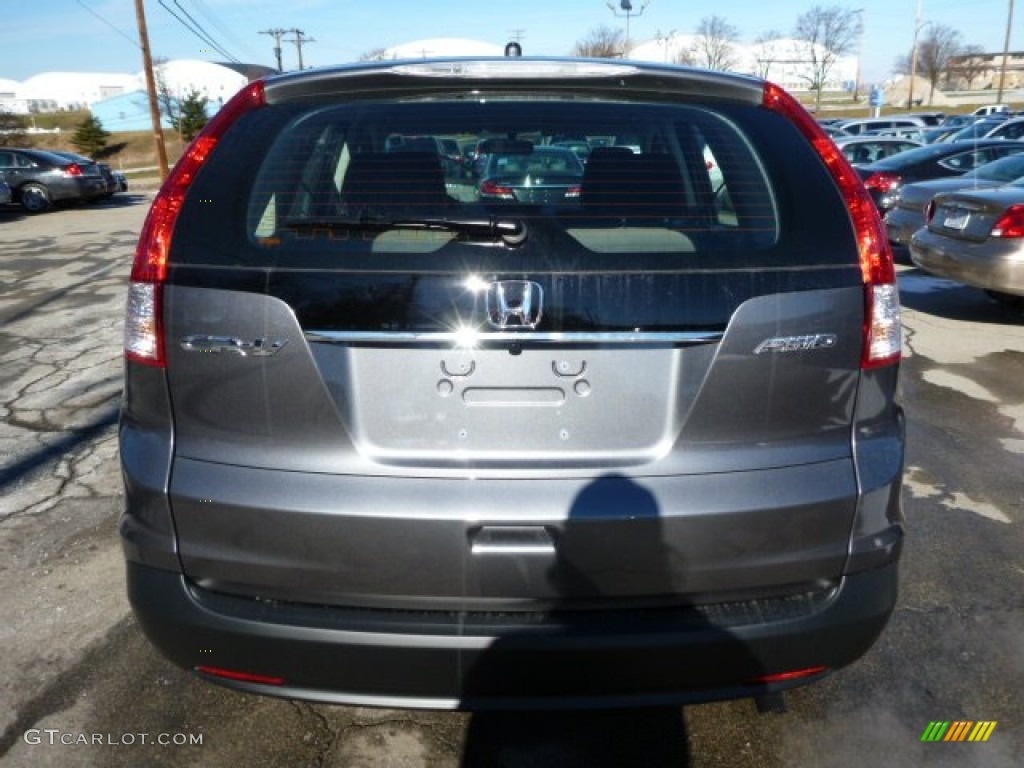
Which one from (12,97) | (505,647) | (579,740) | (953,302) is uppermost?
(12,97)

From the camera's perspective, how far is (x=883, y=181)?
36.1 ft

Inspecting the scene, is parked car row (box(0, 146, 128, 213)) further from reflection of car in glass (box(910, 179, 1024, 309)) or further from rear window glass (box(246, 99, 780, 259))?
rear window glass (box(246, 99, 780, 259))

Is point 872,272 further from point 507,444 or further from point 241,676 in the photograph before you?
point 241,676

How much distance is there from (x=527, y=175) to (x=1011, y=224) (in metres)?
6.01

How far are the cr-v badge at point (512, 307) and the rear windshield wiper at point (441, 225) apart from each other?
0.12 m

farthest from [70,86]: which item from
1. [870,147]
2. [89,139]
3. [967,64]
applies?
[870,147]

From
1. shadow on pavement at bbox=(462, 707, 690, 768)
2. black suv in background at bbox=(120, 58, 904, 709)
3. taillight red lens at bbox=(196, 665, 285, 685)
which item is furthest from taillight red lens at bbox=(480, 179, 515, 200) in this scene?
shadow on pavement at bbox=(462, 707, 690, 768)

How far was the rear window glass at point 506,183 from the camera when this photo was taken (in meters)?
1.81

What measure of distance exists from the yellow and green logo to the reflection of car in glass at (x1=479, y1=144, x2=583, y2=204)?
6.05 ft

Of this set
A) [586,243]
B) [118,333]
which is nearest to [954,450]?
[586,243]

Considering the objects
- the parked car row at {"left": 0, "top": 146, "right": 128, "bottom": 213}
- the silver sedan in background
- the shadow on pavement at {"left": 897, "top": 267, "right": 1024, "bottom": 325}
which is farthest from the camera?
the parked car row at {"left": 0, "top": 146, "right": 128, "bottom": 213}

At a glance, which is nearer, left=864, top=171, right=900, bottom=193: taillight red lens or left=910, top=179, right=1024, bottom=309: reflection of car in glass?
left=910, top=179, right=1024, bottom=309: reflection of car in glass

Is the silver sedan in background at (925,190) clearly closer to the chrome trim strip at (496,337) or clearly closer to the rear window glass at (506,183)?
the rear window glass at (506,183)

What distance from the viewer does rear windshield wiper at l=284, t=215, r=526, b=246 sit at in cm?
177
